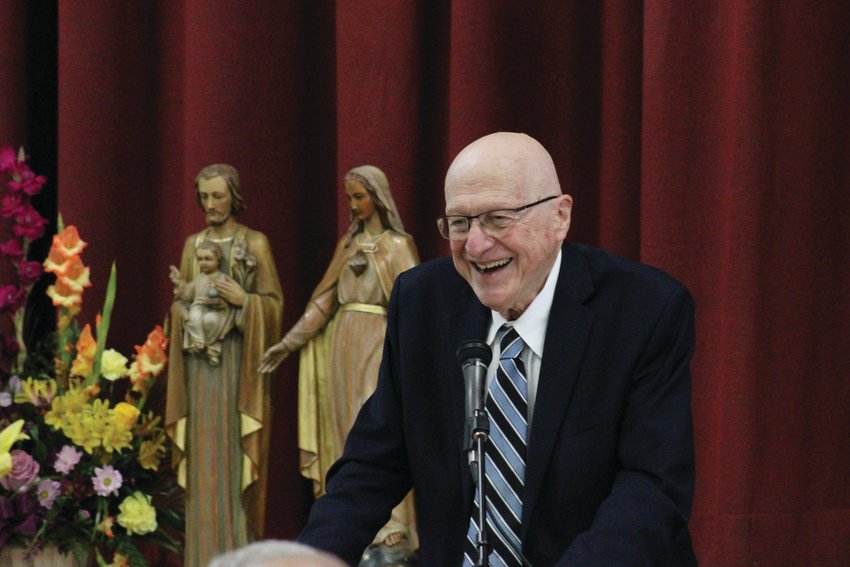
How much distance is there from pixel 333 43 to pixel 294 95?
0.85 feet

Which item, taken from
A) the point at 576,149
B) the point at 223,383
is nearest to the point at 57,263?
the point at 223,383

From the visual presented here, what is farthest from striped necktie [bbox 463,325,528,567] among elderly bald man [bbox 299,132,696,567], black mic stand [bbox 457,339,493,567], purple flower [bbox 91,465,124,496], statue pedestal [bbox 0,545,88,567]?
statue pedestal [bbox 0,545,88,567]

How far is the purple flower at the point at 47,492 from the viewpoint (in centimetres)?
371

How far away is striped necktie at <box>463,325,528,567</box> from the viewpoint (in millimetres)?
2133

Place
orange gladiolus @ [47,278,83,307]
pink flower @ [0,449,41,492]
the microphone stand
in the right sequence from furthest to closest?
orange gladiolus @ [47,278,83,307] → pink flower @ [0,449,41,492] → the microphone stand

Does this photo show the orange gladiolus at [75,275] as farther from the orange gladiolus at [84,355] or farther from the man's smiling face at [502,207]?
the man's smiling face at [502,207]

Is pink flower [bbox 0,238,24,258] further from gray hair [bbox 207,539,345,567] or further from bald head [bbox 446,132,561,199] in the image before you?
gray hair [bbox 207,539,345,567]

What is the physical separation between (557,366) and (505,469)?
0.19 m

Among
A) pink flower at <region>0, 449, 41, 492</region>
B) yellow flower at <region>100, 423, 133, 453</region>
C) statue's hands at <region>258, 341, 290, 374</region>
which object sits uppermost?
statue's hands at <region>258, 341, 290, 374</region>

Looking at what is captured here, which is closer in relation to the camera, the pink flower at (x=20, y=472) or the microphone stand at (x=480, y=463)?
the microphone stand at (x=480, y=463)

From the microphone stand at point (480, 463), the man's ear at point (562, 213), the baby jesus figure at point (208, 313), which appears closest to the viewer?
the microphone stand at point (480, 463)

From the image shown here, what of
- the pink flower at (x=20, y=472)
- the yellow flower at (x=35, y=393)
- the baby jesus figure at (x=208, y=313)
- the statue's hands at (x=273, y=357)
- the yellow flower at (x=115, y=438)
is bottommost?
the pink flower at (x=20, y=472)

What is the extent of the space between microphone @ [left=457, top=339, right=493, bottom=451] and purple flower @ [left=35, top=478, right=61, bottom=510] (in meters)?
2.15

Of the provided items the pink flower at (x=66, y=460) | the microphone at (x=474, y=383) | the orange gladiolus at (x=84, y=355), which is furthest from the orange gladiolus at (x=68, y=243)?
the microphone at (x=474, y=383)
